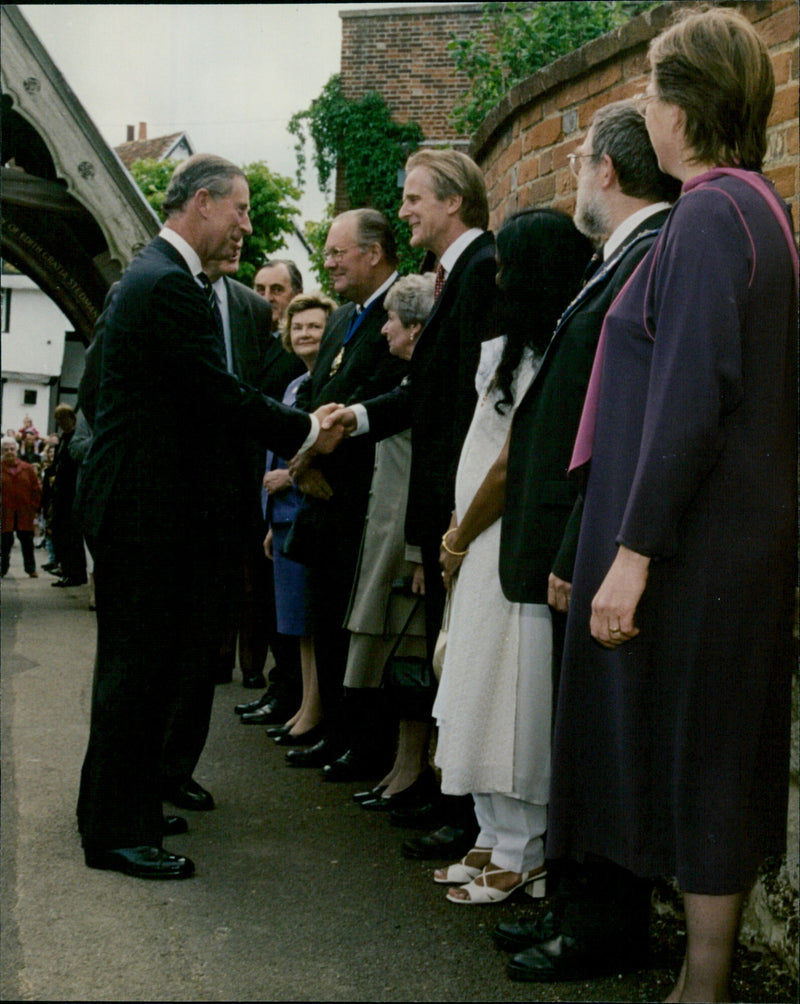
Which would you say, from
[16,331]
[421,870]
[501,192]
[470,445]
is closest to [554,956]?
[421,870]

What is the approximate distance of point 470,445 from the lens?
12.1 ft

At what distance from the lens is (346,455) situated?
4.91 m

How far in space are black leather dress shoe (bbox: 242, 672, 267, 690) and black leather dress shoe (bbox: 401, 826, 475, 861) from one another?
3.16 meters

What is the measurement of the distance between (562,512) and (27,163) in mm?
8379

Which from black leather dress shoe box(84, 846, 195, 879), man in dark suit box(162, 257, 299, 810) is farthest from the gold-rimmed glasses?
black leather dress shoe box(84, 846, 195, 879)

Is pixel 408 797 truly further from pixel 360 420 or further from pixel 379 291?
pixel 379 291

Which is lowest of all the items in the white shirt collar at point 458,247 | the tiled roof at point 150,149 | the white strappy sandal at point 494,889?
the white strappy sandal at point 494,889

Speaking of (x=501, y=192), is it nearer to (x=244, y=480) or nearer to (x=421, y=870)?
(x=244, y=480)

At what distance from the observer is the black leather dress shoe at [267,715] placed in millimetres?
6281

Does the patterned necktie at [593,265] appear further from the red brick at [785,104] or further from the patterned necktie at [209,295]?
the patterned necktie at [209,295]

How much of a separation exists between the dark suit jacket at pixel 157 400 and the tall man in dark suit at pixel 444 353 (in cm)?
63

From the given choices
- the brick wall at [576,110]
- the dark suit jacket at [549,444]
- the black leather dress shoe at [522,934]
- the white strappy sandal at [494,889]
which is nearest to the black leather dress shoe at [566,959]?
the black leather dress shoe at [522,934]

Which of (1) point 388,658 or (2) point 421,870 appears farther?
(1) point 388,658

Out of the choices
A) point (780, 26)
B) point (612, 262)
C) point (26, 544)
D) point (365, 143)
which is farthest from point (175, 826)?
point (365, 143)
